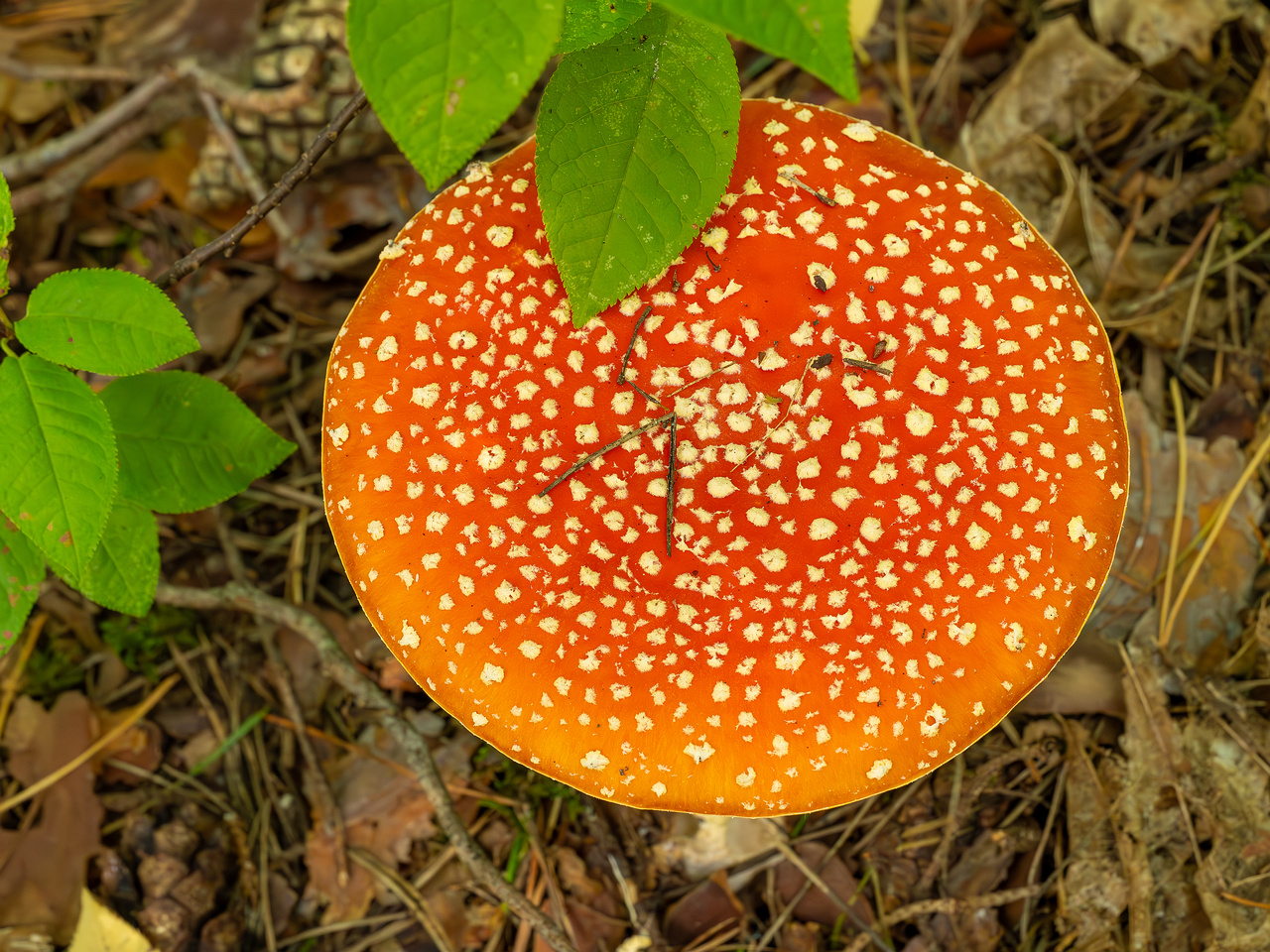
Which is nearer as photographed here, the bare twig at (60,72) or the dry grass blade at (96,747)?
the dry grass blade at (96,747)

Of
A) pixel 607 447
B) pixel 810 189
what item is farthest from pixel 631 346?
pixel 810 189

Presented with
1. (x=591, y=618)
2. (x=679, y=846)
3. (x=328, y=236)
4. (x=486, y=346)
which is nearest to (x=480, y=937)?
(x=679, y=846)

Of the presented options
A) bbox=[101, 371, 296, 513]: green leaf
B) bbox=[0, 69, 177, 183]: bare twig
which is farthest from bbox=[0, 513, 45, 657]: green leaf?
bbox=[0, 69, 177, 183]: bare twig

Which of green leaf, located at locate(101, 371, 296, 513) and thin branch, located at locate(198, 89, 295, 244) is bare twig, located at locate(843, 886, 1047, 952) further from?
thin branch, located at locate(198, 89, 295, 244)

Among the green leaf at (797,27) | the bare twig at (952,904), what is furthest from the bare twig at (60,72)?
the bare twig at (952,904)

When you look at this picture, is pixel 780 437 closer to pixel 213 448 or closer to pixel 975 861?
pixel 213 448

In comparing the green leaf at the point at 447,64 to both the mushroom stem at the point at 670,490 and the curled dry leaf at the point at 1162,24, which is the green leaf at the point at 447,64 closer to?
the mushroom stem at the point at 670,490
